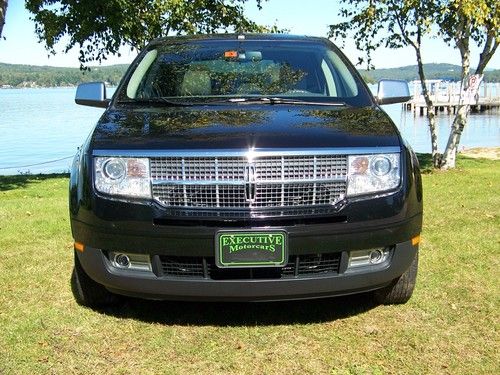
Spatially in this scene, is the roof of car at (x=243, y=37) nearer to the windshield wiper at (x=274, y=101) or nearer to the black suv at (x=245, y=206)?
the windshield wiper at (x=274, y=101)

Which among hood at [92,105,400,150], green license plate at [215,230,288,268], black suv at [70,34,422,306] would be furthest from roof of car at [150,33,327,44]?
green license plate at [215,230,288,268]

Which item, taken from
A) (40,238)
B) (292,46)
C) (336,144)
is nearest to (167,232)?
(336,144)

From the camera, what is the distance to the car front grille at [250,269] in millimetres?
3133

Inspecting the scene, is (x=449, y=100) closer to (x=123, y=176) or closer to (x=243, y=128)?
(x=243, y=128)

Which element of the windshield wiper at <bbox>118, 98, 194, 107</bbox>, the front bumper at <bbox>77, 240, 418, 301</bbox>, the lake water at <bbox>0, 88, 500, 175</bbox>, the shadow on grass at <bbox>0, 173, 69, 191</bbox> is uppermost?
the windshield wiper at <bbox>118, 98, 194, 107</bbox>

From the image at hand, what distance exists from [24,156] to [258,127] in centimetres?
2254

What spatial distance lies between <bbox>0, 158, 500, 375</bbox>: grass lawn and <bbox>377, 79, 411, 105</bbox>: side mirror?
1.28 m

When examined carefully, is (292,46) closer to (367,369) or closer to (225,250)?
(225,250)

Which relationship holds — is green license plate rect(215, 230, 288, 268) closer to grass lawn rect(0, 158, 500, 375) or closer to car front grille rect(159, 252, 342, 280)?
car front grille rect(159, 252, 342, 280)

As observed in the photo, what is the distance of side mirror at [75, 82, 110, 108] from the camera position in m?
4.38

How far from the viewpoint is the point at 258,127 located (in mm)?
3223

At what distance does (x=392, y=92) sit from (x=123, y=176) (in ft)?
7.25

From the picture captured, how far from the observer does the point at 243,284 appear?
10.2 ft

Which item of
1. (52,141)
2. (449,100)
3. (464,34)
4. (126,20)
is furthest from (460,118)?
(449,100)
